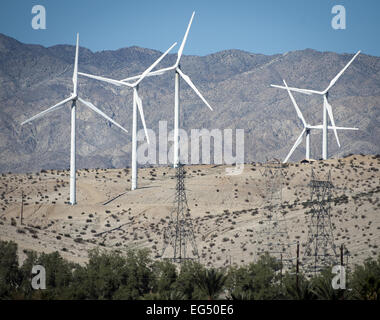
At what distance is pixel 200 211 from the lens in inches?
3526

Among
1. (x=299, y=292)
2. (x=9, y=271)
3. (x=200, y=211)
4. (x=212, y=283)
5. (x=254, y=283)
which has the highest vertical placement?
(x=200, y=211)

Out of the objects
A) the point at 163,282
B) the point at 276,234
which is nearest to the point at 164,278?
the point at 163,282

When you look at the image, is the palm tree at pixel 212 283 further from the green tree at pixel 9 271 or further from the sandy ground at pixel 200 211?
the sandy ground at pixel 200 211

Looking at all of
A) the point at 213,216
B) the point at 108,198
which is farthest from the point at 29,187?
the point at 213,216

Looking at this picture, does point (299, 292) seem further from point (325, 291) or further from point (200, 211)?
point (200, 211)

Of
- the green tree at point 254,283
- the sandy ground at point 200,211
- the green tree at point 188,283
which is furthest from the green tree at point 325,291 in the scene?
the sandy ground at point 200,211

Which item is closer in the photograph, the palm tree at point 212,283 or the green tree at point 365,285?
the green tree at point 365,285

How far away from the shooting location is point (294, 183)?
322 ft

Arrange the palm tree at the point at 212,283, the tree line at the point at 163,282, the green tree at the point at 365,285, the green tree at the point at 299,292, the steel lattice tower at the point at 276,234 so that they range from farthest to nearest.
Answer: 1. the steel lattice tower at the point at 276,234
2. the palm tree at the point at 212,283
3. the tree line at the point at 163,282
4. the green tree at the point at 299,292
5. the green tree at the point at 365,285

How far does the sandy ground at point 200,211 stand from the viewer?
63.1 m

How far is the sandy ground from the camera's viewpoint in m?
63.1

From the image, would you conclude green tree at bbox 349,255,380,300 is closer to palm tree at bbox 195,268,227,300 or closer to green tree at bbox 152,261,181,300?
palm tree at bbox 195,268,227,300

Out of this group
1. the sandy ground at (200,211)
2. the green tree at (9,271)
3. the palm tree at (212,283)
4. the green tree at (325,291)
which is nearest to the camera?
the green tree at (325,291)
